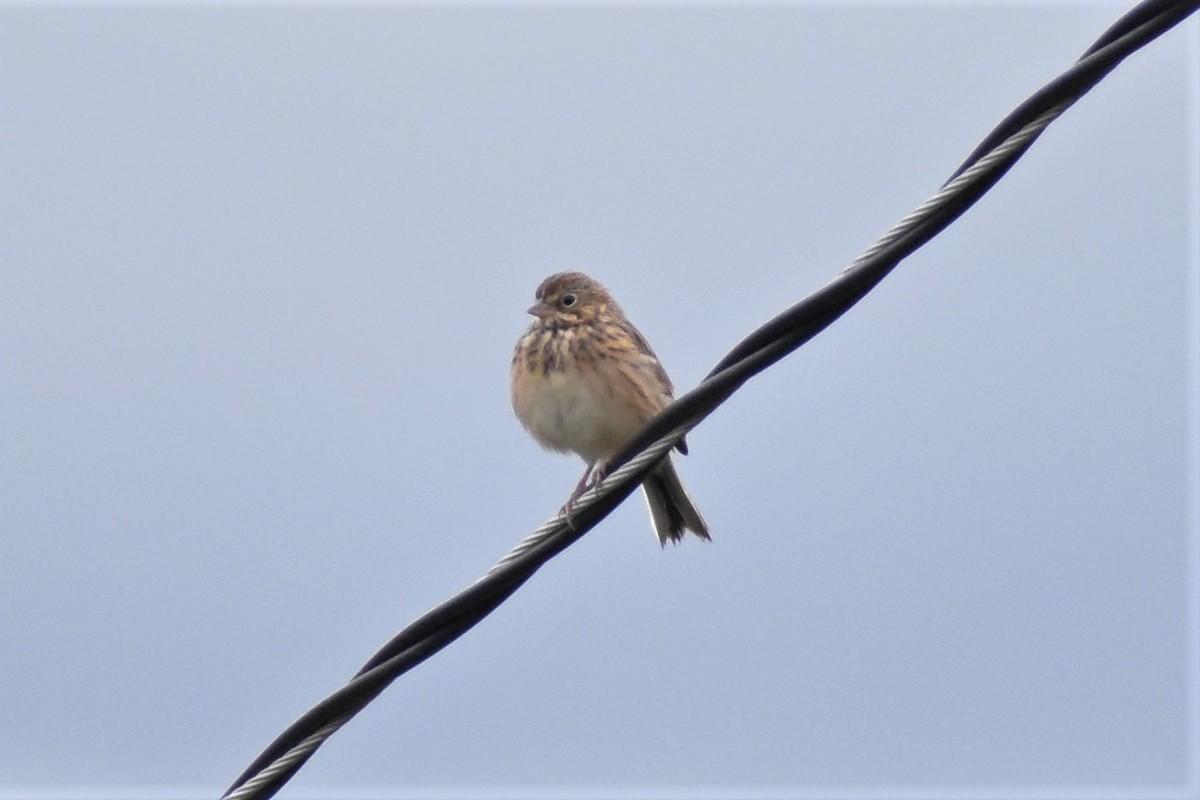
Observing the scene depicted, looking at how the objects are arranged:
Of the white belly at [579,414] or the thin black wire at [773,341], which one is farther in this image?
the white belly at [579,414]

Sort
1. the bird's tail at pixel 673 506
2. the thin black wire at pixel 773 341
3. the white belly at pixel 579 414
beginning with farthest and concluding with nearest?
the bird's tail at pixel 673 506 → the white belly at pixel 579 414 → the thin black wire at pixel 773 341

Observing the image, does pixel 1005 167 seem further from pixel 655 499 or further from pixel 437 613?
pixel 655 499

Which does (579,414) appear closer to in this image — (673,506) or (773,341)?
(673,506)

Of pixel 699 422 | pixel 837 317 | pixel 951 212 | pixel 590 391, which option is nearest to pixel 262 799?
pixel 699 422

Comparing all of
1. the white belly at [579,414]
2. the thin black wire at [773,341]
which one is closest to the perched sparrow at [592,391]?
the white belly at [579,414]

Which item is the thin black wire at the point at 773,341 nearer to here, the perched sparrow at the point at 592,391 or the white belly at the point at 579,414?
the perched sparrow at the point at 592,391

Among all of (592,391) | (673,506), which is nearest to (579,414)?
(592,391)
